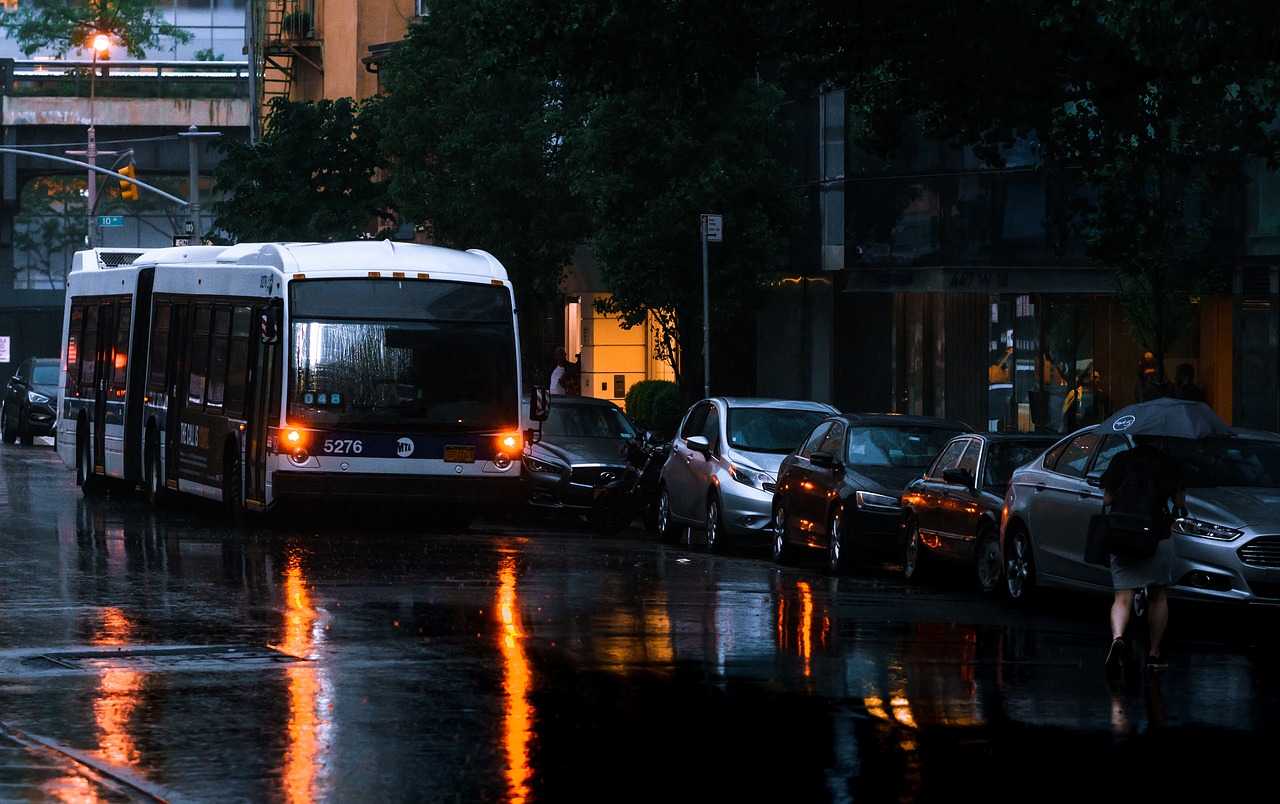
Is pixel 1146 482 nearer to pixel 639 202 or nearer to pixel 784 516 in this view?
pixel 784 516

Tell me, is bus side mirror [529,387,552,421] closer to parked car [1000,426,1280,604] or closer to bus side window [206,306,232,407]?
bus side window [206,306,232,407]

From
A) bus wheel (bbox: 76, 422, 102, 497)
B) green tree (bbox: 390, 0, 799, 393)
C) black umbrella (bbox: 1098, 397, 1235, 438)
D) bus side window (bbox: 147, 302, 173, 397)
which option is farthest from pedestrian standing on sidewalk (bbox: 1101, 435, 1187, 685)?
bus wheel (bbox: 76, 422, 102, 497)

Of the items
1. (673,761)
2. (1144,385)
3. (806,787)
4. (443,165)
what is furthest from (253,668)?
(443,165)

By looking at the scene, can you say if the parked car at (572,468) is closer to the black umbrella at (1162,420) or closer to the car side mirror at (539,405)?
the car side mirror at (539,405)

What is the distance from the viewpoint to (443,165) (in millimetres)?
38594

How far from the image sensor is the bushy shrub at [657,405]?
37.4 meters

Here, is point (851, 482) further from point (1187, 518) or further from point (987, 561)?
point (1187, 518)

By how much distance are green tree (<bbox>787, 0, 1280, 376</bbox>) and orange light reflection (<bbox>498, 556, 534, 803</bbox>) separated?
5.46 metres

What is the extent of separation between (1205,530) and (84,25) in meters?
92.8

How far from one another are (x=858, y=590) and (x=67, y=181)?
89.0 metres

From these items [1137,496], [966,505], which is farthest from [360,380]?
[1137,496]

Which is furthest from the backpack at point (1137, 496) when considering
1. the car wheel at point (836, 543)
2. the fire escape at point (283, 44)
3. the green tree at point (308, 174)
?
the fire escape at point (283, 44)

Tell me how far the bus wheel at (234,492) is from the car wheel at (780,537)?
5610 mm

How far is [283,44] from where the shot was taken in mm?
65562
